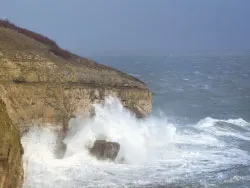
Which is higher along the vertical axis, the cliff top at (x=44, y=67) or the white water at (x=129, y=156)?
the cliff top at (x=44, y=67)

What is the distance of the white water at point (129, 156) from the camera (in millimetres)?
19297

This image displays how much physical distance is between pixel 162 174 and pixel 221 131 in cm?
1340

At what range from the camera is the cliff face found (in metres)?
9.46

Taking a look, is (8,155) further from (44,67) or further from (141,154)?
(141,154)

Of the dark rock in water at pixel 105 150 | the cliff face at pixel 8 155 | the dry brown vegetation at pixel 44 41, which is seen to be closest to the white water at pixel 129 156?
the dark rock in water at pixel 105 150

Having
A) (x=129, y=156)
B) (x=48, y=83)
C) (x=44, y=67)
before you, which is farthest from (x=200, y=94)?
(x=48, y=83)

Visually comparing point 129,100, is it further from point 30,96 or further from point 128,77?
point 30,96

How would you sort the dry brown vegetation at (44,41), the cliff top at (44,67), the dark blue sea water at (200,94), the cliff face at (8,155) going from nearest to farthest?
1. the cliff face at (8,155)
2. the cliff top at (44,67)
3. the dry brown vegetation at (44,41)
4. the dark blue sea water at (200,94)

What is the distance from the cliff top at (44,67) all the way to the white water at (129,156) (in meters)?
1.54

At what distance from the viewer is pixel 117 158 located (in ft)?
74.0

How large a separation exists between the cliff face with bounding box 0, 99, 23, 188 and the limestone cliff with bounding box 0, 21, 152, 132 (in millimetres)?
10737

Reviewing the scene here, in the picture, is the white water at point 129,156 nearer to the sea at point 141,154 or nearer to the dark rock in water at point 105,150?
the sea at point 141,154

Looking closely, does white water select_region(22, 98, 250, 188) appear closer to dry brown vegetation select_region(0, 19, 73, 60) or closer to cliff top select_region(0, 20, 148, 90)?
cliff top select_region(0, 20, 148, 90)

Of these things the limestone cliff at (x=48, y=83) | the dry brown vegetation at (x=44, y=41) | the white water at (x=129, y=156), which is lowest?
the white water at (x=129, y=156)
